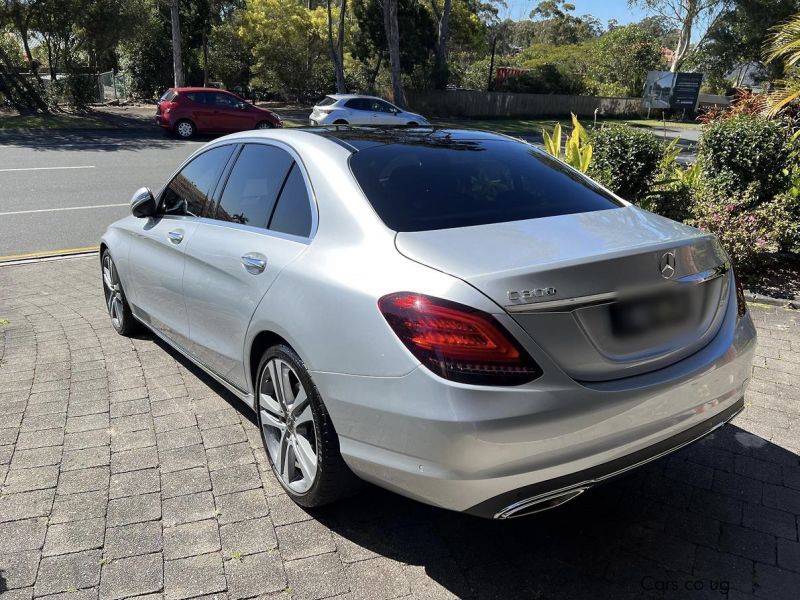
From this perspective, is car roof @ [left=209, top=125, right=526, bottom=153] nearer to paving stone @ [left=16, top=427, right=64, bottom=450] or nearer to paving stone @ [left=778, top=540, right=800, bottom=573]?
paving stone @ [left=16, top=427, right=64, bottom=450]

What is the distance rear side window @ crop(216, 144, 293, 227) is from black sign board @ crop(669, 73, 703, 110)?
41179 millimetres

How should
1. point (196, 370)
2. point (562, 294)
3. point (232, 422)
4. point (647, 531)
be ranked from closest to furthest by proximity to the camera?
1. point (562, 294)
2. point (647, 531)
3. point (232, 422)
4. point (196, 370)

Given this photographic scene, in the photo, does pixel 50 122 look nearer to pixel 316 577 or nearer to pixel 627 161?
pixel 627 161

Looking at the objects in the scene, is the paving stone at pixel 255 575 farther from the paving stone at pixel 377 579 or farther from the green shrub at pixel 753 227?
the green shrub at pixel 753 227

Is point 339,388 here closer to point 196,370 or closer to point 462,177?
point 462,177

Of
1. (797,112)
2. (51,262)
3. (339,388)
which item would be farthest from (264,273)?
(797,112)

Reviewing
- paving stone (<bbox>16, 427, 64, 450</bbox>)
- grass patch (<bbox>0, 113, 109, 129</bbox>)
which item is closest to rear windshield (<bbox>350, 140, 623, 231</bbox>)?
paving stone (<bbox>16, 427, 64, 450</bbox>)

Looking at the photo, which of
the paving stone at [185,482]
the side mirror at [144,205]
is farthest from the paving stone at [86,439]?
the side mirror at [144,205]

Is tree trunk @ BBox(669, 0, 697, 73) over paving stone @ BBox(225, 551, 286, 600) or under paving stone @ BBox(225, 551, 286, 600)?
over

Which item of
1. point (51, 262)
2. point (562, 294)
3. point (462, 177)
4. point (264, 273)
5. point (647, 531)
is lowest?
point (51, 262)

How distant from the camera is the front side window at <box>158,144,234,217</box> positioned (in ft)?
12.7

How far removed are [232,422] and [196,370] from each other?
35.0 inches

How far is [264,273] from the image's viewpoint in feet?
9.69

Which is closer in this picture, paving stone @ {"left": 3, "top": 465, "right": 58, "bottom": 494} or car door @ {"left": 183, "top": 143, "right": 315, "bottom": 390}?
car door @ {"left": 183, "top": 143, "right": 315, "bottom": 390}
